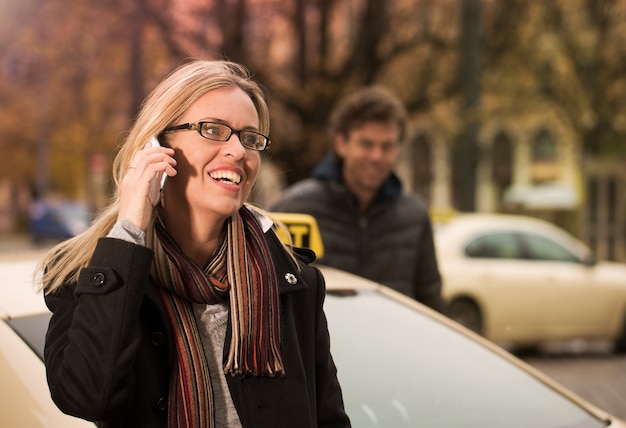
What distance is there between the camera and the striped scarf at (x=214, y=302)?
1835 mm

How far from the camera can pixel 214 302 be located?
1.92 metres

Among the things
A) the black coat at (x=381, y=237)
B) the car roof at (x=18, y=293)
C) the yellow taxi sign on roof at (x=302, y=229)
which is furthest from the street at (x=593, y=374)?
the car roof at (x=18, y=293)

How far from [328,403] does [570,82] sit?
19567 mm

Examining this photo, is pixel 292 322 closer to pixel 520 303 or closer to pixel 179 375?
→ pixel 179 375

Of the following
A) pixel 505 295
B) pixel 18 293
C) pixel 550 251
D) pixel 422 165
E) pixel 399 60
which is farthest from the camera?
pixel 422 165

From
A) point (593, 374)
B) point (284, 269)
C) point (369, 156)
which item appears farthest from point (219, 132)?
point (593, 374)

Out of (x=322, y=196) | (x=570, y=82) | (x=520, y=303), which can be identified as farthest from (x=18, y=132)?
(x=322, y=196)

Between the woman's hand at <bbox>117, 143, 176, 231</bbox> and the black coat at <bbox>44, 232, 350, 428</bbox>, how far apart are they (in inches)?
3.2

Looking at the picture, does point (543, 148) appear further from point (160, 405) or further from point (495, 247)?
point (160, 405)

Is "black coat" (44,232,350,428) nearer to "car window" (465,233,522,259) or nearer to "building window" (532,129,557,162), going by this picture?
"car window" (465,233,522,259)

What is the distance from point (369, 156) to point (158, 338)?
95.1 inches

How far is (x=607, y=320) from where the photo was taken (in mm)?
10562

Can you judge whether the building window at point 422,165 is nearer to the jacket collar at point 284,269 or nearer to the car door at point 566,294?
the car door at point 566,294

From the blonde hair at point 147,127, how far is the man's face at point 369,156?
210cm
